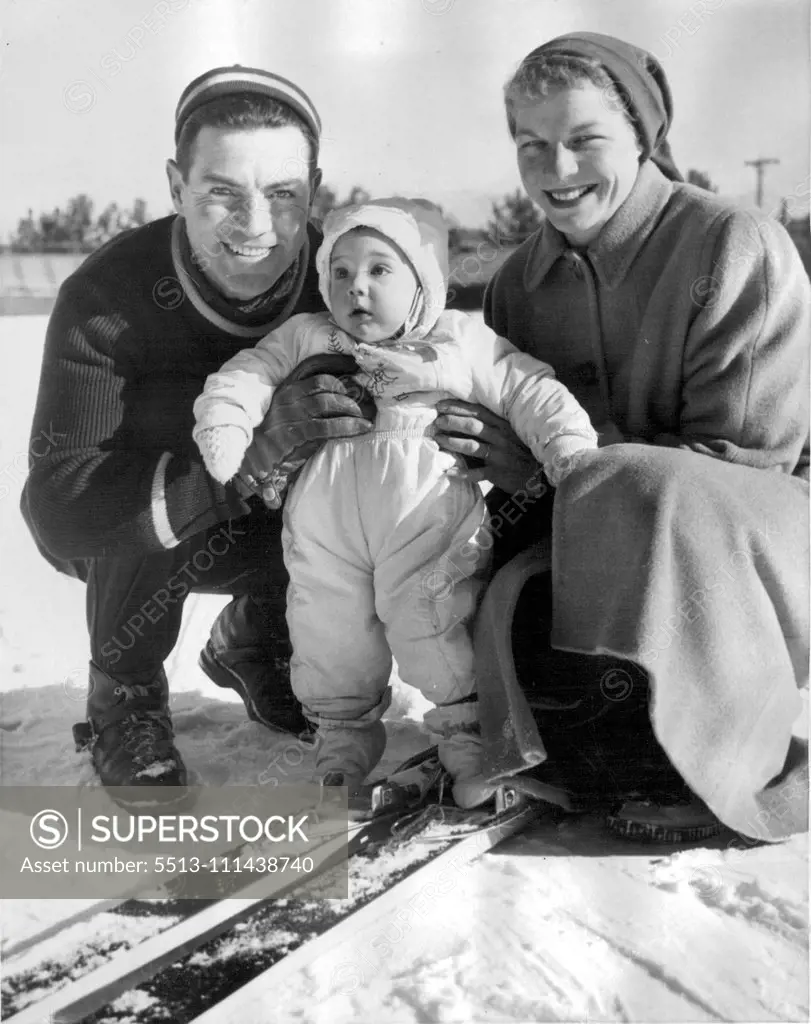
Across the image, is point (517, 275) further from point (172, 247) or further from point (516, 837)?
point (516, 837)

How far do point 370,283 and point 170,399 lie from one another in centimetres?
56

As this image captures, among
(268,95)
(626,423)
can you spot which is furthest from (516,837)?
(268,95)

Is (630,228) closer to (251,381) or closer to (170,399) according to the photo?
(251,381)

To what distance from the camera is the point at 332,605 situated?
1921 mm

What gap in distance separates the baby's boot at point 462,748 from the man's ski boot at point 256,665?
1.63 ft

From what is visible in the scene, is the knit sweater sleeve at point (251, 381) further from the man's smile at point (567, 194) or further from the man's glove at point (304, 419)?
the man's smile at point (567, 194)

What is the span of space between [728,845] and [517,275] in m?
1.15

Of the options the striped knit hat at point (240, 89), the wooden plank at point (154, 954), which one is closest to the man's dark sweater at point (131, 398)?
the striped knit hat at point (240, 89)

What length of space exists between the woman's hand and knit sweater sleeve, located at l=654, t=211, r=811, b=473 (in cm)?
31

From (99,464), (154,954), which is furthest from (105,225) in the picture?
(154,954)

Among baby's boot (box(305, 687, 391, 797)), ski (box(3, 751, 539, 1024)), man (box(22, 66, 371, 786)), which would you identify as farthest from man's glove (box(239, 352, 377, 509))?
ski (box(3, 751, 539, 1024))

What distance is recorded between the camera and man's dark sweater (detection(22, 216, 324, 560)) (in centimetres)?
199

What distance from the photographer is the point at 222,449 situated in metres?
1.78

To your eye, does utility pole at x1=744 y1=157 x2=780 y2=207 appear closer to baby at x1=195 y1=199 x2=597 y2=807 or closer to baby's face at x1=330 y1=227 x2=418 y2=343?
baby at x1=195 y1=199 x2=597 y2=807
